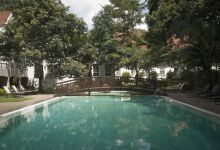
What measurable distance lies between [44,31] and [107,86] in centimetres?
743

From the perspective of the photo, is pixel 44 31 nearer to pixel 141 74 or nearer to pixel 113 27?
pixel 113 27

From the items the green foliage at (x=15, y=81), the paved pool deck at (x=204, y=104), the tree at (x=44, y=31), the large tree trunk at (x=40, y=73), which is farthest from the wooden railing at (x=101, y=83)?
the paved pool deck at (x=204, y=104)

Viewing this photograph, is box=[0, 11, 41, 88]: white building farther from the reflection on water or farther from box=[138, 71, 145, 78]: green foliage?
the reflection on water

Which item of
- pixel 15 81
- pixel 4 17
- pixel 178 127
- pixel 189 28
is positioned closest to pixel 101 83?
pixel 15 81

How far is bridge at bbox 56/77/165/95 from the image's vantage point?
3356 centimetres

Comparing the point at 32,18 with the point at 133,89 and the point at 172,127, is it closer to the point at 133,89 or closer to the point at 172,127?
the point at 133,89

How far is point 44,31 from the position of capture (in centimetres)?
3403

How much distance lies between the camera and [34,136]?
1333 centimetres

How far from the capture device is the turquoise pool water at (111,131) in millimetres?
11328

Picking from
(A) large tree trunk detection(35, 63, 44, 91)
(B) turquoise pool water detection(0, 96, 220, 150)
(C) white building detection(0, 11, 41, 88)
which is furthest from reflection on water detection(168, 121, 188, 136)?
(A) large tree trunk detection(35, 63, 44, 91)

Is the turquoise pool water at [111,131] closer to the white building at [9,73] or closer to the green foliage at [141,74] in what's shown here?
the white building at [9,73]

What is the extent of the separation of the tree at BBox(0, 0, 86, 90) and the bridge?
7.03ft

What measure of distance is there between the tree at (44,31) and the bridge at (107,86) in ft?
7.03

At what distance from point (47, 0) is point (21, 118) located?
18.6 meters
